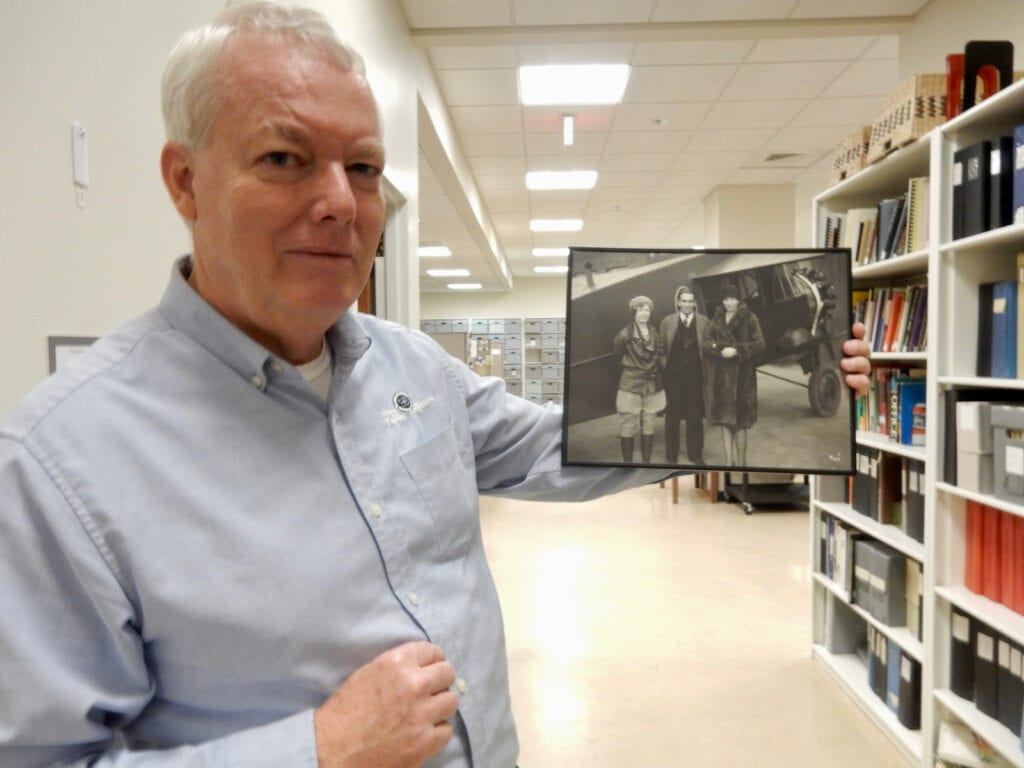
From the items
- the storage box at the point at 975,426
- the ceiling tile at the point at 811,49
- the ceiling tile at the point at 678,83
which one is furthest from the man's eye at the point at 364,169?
the ceiling tile at the point at 678,83

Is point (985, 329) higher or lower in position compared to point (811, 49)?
lower

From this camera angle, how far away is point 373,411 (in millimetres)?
961

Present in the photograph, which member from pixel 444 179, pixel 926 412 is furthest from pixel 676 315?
pixel 444 179

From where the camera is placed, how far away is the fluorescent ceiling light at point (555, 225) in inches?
360

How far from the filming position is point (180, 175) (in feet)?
2.69

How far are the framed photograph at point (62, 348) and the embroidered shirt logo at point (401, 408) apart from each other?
1.99ft

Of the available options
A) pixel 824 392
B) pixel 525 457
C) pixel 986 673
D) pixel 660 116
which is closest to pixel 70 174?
pixel 525 457

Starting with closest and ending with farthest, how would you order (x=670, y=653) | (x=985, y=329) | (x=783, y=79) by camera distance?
(x=985, y=329) < (x=670, y=653) < (x=783, y=79)

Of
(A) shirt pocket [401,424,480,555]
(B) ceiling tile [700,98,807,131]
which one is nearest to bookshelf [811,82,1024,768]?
(A) shirt pocket [401,424,480,555]

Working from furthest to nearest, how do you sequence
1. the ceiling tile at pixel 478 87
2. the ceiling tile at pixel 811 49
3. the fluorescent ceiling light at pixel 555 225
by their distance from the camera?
1. the fluorescent ceiling light at pixel 555 225
2. the ceiling tile at pixel 478 87
3. the ceiling tile at pixel 811 49

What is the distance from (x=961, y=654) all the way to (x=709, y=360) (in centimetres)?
180

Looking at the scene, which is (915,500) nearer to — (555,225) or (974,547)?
(974,547)

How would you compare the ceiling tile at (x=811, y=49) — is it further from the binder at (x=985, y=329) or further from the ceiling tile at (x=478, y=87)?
the binder at (x=985, y=329)

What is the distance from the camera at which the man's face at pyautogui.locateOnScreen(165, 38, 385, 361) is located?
773 mm
